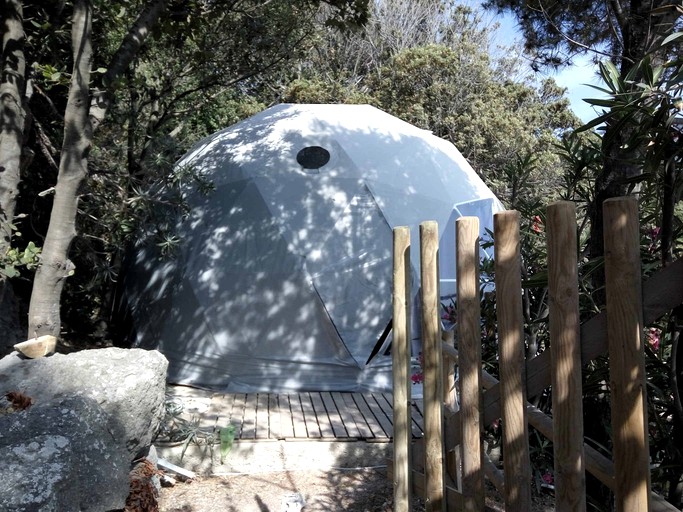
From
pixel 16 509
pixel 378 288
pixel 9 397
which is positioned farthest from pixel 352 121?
pixel 16 509

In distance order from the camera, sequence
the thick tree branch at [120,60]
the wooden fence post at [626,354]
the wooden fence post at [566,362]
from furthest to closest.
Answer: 1. the thick tree branch at [120,60]
2. the wooden fence post at [566,362]
3. the wooden fence post at [626,354]

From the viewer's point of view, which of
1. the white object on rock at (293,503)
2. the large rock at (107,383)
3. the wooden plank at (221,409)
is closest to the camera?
the large rock at (107,383)

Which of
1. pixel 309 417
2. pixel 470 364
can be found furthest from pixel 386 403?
pixel 470 364

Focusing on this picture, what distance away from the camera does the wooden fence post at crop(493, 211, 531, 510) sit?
6.88 feet

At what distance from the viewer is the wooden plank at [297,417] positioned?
544cm

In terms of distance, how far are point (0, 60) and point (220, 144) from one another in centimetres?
345

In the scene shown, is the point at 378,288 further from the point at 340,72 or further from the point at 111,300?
the point at 340,72

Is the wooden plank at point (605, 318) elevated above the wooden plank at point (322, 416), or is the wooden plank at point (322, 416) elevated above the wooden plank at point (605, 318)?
the wooden plank at point (605, 318)

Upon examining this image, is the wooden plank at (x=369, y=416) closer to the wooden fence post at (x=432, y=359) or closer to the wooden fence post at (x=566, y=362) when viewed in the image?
the wooden fence post at (x=432, y=359)

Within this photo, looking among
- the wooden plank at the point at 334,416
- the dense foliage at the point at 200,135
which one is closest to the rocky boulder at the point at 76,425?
the dense foliage at the point at 200,135

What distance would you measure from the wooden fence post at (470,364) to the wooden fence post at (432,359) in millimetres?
324

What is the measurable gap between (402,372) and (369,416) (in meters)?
3.10


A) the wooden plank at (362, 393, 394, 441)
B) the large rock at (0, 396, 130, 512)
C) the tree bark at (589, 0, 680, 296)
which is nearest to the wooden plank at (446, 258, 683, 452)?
the tree bark at (589, 0, 680, 296)

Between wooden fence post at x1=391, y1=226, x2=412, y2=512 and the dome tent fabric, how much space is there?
3.98m
